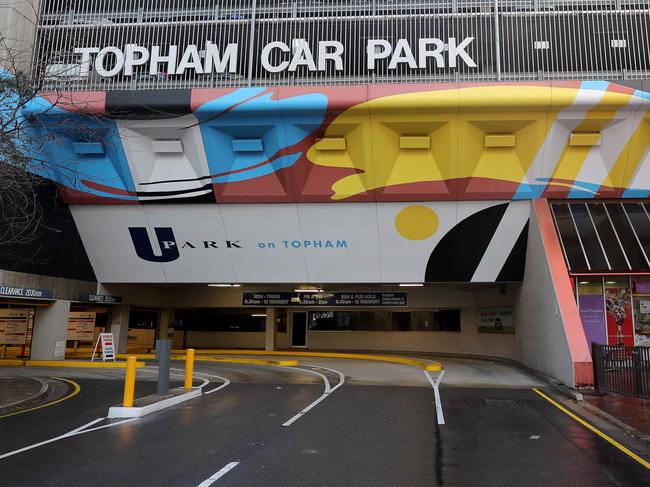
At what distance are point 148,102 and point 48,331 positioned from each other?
11.3 metres

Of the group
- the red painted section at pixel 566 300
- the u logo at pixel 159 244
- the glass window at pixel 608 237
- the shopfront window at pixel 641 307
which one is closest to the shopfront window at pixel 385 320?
the glass window at pixel 608 237

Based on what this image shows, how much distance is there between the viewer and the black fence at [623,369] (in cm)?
1278

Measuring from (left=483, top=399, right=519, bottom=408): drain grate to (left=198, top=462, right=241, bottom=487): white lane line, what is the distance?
7.48 m

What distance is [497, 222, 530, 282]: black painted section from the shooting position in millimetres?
20906

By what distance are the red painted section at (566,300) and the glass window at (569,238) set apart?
420mm

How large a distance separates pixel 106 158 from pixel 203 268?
6.15 metres

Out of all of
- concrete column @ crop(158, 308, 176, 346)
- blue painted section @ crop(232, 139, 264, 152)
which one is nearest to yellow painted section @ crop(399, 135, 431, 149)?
blue painted section @ crop(232, 139, 264, 152)

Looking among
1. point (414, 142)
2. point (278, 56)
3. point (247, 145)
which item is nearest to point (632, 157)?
point (414, 142)

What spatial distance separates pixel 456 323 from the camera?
1156 inches

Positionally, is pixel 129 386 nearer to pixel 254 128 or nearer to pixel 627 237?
pixel 254 128

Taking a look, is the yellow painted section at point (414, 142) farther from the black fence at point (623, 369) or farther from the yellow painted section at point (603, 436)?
the yellow painted section at point (603, 436)

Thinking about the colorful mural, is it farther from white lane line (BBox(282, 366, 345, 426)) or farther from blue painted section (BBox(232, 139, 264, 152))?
white lane line (BBox(282, 366, 345, 426))

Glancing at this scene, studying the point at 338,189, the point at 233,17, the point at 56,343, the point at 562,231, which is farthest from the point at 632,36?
the point at 56,343

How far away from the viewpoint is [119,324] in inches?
1061
